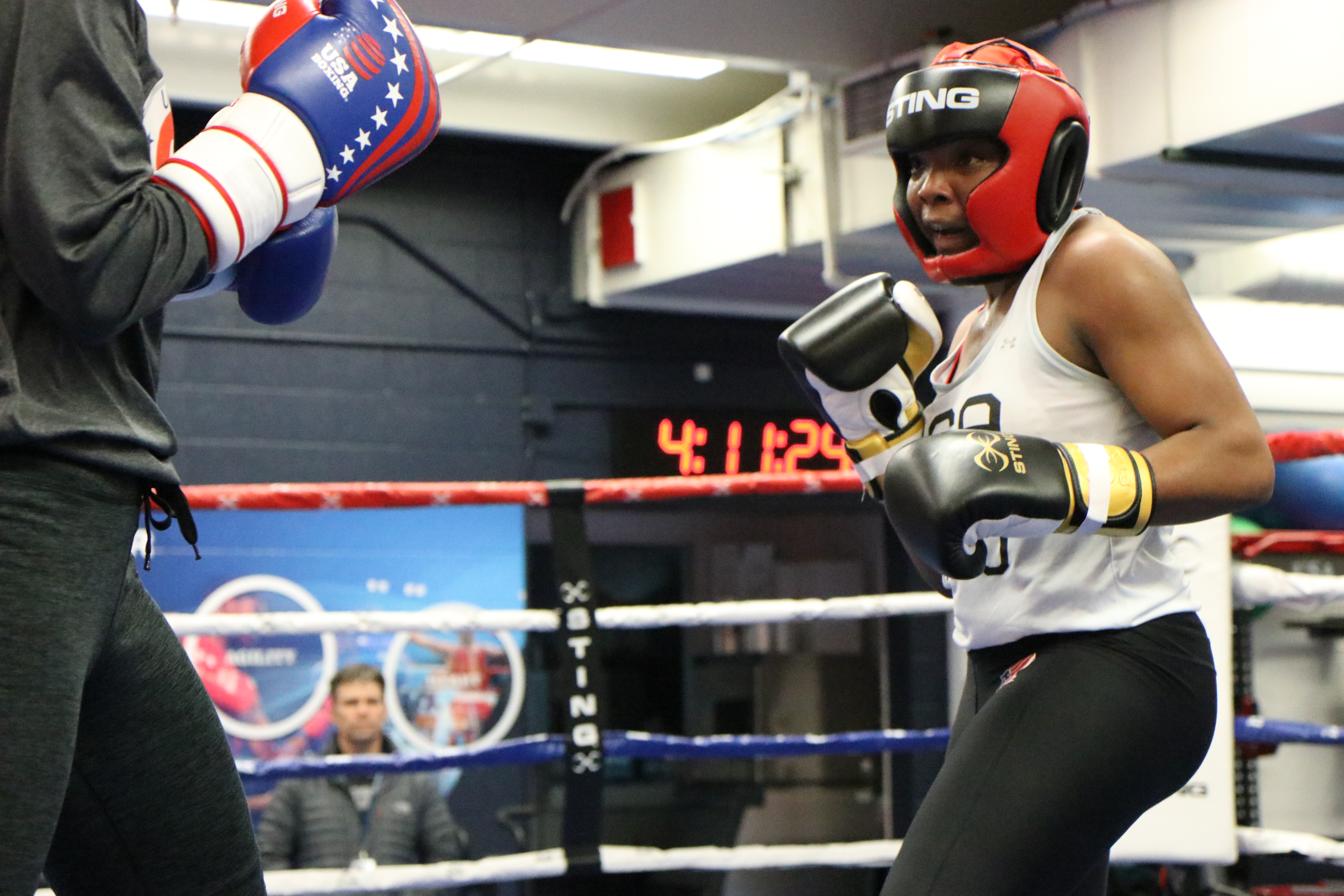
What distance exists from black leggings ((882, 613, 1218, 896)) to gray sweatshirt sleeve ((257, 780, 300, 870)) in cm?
245

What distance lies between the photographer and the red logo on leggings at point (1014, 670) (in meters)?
1.26

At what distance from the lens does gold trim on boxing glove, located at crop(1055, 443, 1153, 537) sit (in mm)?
1142

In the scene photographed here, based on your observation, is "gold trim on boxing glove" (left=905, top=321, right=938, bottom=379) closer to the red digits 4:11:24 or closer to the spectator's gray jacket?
the spectator's gray jacket

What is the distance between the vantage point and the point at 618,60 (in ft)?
14.1

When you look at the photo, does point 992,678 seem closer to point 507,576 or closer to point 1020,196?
point 1020,196

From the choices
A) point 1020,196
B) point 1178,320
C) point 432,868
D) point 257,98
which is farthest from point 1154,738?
point 432,868

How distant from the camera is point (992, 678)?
52.0 inches

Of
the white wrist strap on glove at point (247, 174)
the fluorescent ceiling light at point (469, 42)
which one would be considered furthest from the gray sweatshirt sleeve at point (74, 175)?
the fluorescent ceiling light at point (469, 42)

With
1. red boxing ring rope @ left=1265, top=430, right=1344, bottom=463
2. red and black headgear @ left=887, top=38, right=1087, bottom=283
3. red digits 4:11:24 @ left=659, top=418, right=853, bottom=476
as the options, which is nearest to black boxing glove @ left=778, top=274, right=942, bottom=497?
red and black headgear @ left=887, top=38, right=1087, bottom=283

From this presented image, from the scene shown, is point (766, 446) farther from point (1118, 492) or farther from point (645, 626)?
point (1118, 492)

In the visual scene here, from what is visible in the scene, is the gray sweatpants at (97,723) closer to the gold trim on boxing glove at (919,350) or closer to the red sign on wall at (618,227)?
the gold trim on boxing glove at (919,350)

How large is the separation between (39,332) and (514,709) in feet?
12.2

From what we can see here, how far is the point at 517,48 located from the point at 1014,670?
9.65 ft

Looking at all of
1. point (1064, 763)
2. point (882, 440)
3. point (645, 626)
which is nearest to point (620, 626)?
point (645, 626)
